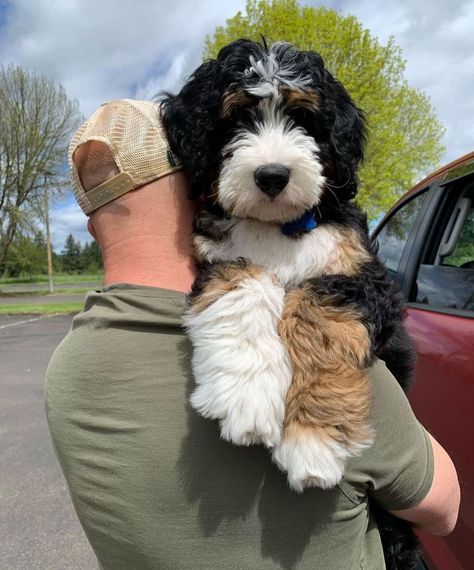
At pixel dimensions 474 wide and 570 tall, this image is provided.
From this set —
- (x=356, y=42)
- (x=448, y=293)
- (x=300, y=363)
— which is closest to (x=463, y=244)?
(x=448, y=293)

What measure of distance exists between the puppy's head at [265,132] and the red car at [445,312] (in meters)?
0.88

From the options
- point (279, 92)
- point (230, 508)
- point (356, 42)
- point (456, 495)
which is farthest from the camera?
point (356, 42)

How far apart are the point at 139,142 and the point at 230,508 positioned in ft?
3.26

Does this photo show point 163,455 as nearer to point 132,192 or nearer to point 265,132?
point 132,192

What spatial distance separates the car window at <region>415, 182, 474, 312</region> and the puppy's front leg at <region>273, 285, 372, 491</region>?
1221 mm

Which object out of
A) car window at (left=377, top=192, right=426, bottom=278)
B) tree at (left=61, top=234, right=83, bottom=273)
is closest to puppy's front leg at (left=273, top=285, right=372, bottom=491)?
car window at (left=377, top=192, right=426, bottom=278)

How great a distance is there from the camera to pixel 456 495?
1.41m

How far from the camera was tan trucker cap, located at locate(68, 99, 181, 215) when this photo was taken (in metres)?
1.42

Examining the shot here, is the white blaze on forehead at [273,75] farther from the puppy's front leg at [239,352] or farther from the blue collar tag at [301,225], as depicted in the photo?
the puppy's front leg at [239,352]

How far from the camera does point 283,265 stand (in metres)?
1.61

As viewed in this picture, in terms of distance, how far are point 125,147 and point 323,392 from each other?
85 centimetres

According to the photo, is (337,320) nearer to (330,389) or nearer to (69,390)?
(330,389)

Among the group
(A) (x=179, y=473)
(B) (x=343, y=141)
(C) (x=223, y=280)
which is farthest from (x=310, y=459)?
(B) (x=343, y=141)

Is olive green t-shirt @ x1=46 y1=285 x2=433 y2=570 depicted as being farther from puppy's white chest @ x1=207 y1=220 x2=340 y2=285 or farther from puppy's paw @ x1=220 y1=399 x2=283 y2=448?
puppy's white chest @ x1=207 y1=220 x2=340 y2=285
